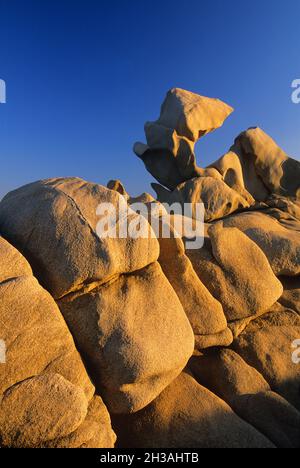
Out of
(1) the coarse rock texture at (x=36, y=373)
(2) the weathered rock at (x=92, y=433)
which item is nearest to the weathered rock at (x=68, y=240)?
(1) the coarse rock texture at (x=36, y=373)

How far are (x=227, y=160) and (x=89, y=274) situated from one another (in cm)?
1700

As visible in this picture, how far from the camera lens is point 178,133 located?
66.1 ft

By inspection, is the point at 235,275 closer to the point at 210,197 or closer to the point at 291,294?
the point at 291,294

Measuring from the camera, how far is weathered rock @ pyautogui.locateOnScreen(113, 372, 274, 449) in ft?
15.4

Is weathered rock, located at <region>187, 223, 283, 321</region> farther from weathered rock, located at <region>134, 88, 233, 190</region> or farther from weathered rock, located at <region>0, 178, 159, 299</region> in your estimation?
weathered rock, located at <region>134, 88, 233, 190</region>

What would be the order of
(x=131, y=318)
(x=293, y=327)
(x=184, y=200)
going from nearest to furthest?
(x=131, y=318) < (x=293, y=327) < (x=184, y=200)

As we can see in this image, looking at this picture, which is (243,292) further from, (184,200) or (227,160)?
(227,160)

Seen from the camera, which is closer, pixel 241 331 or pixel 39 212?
pixel 39 212

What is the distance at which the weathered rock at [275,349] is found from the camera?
6.38 m

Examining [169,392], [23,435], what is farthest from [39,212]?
[169,392]

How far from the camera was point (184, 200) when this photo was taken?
16.8 m

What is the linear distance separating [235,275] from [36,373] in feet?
14.0

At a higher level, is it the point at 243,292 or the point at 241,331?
the point at 243,292

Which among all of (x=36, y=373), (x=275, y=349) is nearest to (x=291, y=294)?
(x=275, y=349)
